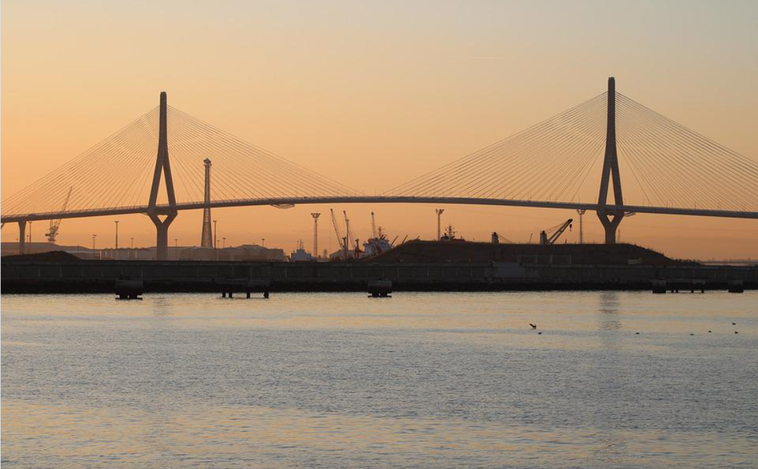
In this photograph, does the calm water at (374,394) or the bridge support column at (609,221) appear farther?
the bridge support column at (609,221)

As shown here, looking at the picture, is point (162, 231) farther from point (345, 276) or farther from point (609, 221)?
point (609, 221)

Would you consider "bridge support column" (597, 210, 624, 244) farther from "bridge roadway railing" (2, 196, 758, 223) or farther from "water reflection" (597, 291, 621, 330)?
"water reflection" (597, 291, 621, 330)

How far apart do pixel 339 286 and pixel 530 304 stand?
32820 mm

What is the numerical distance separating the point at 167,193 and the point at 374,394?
11856 cm

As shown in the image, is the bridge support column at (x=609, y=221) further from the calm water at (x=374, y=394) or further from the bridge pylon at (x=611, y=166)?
the calm water at (x=374, y=394)

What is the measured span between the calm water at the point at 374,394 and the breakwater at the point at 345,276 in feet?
153

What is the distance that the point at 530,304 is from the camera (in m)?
125

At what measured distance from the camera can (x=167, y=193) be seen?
16025 centimetres

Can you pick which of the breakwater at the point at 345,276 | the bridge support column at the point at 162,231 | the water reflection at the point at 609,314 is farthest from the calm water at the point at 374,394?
the bridge support column at the point at 162,231

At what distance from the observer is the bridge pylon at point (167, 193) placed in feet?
512

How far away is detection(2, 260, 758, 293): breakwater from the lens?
135000mm

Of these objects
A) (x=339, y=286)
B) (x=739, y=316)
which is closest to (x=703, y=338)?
(x=739, y=316)

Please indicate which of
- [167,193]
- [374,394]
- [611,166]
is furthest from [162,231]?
[374,394]

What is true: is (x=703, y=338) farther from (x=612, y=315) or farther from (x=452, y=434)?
(x=452, y=434)
